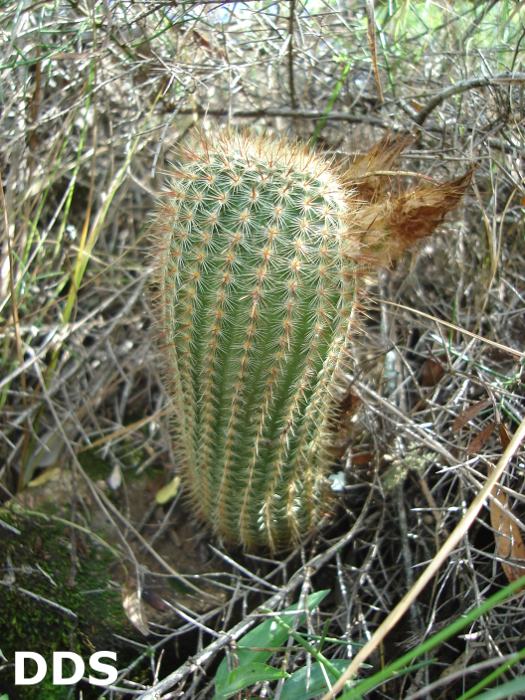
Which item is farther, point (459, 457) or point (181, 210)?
point (459, 457)

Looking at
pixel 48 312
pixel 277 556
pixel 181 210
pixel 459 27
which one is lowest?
pixel 277 556

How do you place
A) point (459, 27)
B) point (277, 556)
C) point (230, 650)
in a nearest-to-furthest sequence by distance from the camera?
point (230, 650), point (277, 556), point (459, 27)

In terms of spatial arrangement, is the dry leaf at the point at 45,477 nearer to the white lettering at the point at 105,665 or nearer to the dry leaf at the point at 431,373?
the white lettering at the point at 105,665

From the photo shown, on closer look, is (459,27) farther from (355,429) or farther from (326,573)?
(326,573)

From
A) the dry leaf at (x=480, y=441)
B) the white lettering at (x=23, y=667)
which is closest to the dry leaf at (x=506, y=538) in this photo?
the dry leaf at (x=480, y=441)

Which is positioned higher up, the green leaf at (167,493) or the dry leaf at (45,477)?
the dry leaf at (45,477)

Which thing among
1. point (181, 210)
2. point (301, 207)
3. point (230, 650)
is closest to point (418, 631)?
point (230, 650)
